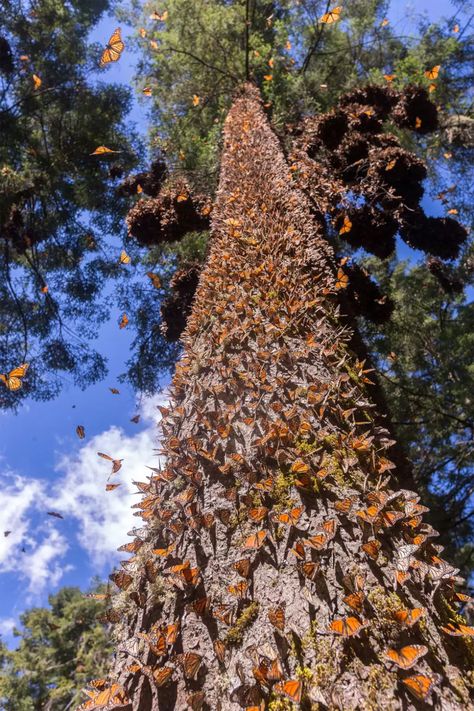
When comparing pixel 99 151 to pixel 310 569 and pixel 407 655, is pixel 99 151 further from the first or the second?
pixel 407 655

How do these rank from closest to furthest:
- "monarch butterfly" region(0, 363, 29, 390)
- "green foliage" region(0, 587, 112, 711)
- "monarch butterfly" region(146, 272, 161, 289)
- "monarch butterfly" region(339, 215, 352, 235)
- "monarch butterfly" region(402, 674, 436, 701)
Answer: "monarch butterfly" region(402, 674, 436, 701) < "monarch butterfly" region(339, 215, 352, 235) < "monarch butterfly" region(146, 272, 161, 289) < "monarch butterfly" region(0, 363, 29, 390) < "green foliage" region(0, 587, 112, 711)

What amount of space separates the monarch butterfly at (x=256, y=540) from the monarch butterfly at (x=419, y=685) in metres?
0.44

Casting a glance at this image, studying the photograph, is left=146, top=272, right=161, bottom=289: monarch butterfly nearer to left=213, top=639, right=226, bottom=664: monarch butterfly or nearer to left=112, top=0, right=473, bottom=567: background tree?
left=112, top=0, right=473, bottom=567: background tree

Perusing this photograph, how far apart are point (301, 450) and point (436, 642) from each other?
1.97 feet

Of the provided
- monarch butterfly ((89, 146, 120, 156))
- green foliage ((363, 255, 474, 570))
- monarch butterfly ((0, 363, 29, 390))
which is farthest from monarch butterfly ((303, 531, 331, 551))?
monarch butterfly ((89, 146, 120, 156))

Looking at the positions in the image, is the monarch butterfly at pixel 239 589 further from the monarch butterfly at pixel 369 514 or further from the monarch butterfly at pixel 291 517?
the monarch butterfly at pixel 369 514

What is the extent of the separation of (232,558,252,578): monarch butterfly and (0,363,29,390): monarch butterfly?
8562 millimetres

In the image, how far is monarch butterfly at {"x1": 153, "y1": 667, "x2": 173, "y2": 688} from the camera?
104 centimetres

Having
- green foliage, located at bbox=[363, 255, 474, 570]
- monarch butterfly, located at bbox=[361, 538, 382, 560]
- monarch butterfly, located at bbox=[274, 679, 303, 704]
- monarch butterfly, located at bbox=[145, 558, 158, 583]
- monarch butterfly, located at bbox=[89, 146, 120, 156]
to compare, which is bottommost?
monarch butterfly, located at bbox=[274, 679, 303, 704]

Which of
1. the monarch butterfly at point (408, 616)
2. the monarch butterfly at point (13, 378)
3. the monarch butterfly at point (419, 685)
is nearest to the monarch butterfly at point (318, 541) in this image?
the monarch butterfly at point (408, 616)

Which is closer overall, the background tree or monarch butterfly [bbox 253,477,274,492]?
monarch butterfly [bbox 253,477,274,492]

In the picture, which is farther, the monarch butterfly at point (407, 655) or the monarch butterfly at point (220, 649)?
the monarch butterfly at point (220, 649)

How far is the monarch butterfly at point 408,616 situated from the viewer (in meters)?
0.99

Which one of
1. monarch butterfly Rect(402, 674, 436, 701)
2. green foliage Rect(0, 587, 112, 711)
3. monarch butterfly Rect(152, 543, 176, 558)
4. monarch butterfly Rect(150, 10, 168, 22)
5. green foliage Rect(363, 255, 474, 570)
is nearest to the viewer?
monarch butterfly Rect(402, 674, 436, 701)
